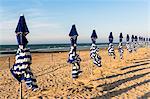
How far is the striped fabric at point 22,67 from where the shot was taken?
35.3 ft

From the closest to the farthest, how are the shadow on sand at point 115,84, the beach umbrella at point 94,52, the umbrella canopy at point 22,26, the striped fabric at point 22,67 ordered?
the striped fabric at point 22,67 → the umbrella canopy at point 22,26 → the shadow on sand at point 115,84 → the beach umbrella at point 94,52

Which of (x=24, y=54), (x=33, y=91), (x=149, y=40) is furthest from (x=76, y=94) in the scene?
(x=149, y=40)

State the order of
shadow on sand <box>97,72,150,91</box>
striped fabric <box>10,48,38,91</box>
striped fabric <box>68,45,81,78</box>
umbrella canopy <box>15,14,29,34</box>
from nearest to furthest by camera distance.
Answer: striped fabric <box>10,48,38,91</box>
umbrella canopy <box>15,14,29,34</box>
shadow on sand <box>97,72,150,91</box>
striped fabric <box>68,45,81,78</box>

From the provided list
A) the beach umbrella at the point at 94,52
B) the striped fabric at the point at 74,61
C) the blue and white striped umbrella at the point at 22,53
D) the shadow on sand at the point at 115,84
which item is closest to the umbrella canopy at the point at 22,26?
the blue and white striped umbrella at the point at 22,53

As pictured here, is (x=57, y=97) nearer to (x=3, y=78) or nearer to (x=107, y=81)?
(x=107, y=81)

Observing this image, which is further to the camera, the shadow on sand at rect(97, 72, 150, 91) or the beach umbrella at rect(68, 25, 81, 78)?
the beach umbrella at rect(68, 25, 81, 78)

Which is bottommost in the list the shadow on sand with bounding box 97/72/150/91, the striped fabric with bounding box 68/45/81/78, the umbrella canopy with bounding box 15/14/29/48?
the shadow on sand with bounding box 97/72/150/91

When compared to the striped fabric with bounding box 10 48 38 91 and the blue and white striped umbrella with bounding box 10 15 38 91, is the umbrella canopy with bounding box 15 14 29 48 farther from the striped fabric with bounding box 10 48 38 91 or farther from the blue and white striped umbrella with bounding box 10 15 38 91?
the striped fabric with bounding box 10 48 38 91

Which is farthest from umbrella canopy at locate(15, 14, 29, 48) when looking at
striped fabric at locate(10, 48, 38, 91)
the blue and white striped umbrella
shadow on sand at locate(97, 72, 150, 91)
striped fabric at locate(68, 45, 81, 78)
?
shadow on sand at locate(97, 72, 150, 91)

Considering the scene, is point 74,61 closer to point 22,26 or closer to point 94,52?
point 22,26

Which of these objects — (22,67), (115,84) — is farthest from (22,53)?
(115,84)

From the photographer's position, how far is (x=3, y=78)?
730 inches

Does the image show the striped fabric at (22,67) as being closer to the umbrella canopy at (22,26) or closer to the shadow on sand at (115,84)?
the umbrella canopy at (22,26)

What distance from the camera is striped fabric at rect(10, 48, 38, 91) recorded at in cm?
1077
